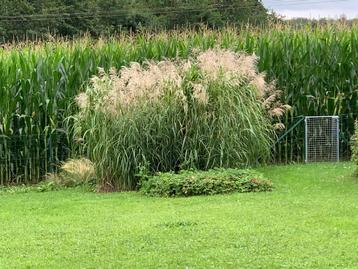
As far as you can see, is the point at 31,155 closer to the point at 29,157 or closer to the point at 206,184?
the point at 29,157

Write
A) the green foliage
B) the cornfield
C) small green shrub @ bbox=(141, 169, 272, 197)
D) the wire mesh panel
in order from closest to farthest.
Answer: small green shrub @ bbox=(141, 169, 272, 197) → the cornfield → the wire mesh panel → the green foliage

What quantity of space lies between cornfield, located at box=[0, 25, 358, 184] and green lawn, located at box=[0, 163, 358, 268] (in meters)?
2.65

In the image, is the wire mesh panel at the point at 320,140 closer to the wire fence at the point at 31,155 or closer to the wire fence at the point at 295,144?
the wire fence at the point at 295,144

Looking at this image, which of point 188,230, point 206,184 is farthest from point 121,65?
point 188,230

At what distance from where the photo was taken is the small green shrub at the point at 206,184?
9430mm

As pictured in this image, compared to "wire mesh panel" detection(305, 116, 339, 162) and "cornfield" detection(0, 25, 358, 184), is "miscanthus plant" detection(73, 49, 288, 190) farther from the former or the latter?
"wire mesh panel" detection(305, 116, 339, 162)

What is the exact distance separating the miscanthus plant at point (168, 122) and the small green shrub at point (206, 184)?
0.75m

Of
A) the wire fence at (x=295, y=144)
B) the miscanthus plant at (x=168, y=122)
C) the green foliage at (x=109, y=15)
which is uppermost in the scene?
the green foliage at (x=109, y=15)

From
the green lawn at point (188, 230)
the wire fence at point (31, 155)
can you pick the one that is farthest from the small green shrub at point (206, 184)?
the wire fence at point (31, 155)

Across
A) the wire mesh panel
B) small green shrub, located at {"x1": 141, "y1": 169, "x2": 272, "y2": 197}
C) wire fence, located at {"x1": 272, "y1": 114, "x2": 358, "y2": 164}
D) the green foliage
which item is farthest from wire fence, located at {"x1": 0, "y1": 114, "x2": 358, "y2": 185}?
the green foliage

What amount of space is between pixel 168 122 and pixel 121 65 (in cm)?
324

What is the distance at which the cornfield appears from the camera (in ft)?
41.0

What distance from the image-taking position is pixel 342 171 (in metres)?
11.4

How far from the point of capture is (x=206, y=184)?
9453 millimetres
